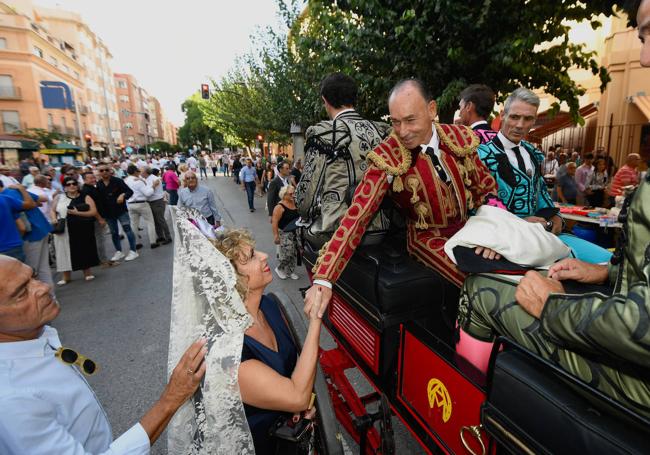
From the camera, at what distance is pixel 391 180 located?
2.02 m

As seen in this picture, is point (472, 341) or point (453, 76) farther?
point (453, 76)

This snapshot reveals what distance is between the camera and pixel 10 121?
35531 millimetres

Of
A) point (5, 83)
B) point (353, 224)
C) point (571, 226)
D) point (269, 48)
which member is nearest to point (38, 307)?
point (353, 224)

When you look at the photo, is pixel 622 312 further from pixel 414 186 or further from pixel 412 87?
pixel 412 87

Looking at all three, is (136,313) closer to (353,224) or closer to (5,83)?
(353,224)

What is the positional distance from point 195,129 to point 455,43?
70.3m

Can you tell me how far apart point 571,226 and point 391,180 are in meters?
6.86

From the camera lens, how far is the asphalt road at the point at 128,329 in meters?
3.30

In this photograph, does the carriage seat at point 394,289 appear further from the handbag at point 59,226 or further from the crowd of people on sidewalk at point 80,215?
the handbag at point 59,226

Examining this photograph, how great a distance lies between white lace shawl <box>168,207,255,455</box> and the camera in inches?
60.1

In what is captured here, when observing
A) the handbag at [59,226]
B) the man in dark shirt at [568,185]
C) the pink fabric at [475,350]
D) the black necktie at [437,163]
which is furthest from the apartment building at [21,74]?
the pink fabric at [475,350]

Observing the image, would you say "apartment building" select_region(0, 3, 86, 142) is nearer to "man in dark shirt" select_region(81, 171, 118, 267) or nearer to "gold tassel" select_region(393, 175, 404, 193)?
"man in dark shirt" select_region(81, 171, 118, 267)

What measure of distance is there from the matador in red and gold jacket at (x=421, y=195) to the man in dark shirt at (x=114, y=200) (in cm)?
691

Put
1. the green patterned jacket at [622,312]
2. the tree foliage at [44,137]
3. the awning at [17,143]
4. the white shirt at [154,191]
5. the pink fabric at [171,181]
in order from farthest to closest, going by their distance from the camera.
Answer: the tree foliage at [44,137], the awning at [17,143], the pink fabric at [171,181], the white shirt at [154,191], the green patterned jacket at [622,312]
